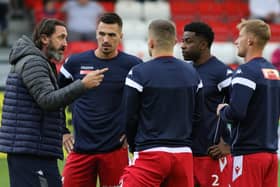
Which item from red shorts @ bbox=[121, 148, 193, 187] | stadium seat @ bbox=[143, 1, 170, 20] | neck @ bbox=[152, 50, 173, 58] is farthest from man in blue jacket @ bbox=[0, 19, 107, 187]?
stadium seat @ bbox=[143, 1, 170, 20]

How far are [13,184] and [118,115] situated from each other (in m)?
1.52

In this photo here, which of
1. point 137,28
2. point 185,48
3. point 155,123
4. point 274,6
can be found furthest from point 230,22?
point 155,123

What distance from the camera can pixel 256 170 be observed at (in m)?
7.59

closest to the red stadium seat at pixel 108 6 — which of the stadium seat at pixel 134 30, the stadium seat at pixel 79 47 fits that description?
the stadium seat at pixel 134 30

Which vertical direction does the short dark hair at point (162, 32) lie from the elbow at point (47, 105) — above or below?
above

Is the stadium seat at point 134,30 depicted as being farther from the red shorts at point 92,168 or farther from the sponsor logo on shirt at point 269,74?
the sponsor logo on shirt at point 269,74

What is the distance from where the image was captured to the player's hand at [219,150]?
836 centimetres

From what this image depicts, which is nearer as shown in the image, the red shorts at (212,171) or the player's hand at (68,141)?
the red shorts at (212,171)

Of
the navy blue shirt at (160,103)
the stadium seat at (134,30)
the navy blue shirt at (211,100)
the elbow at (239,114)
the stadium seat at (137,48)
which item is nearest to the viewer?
the navy blue shirt at (160,103)

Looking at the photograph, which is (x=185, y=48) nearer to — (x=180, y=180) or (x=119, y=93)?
(x=119, y=93)

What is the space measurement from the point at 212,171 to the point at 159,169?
1.35 metres

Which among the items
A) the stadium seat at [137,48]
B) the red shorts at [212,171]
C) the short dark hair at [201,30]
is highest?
the short dark hair at [201,30]

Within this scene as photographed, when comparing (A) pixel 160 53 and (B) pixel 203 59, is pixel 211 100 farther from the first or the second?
(A) pixel 160 53

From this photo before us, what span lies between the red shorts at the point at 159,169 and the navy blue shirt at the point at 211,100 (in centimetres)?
100
